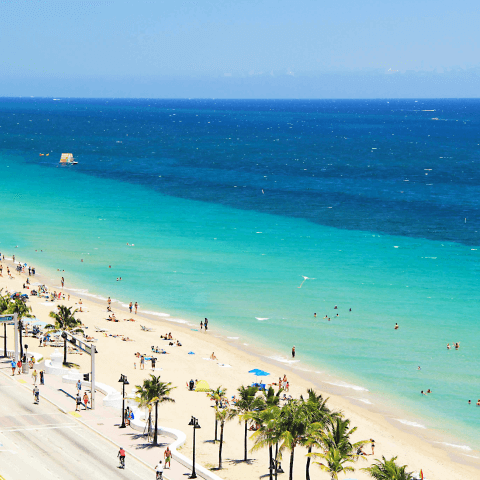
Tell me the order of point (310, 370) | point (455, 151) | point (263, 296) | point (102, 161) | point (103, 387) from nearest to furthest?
point (103, 387) → point (310, 370) → point (263, 296) → point (102, 161) → point (455, 151)

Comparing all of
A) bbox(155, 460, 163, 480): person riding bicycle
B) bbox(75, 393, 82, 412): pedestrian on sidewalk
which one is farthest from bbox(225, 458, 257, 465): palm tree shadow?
bbox(75, 393, 82, 412): pedestrian on sidewalk

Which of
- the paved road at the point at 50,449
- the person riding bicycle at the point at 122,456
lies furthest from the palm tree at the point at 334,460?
the person riding bicycle at the point at 122,456

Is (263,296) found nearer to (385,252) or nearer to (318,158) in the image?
(385,252)

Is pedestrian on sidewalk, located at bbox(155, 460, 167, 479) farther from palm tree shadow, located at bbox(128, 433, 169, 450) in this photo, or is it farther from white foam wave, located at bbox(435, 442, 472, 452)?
white foam wave, located at bbox(435, 442, 472, 452)

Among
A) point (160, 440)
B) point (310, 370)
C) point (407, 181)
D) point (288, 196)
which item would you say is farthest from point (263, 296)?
point (407, 181)

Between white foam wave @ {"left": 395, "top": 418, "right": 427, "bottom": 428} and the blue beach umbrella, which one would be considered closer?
white foam wave @ {"left": 395, "top": 418, "right": 427, "bottom": 428}
